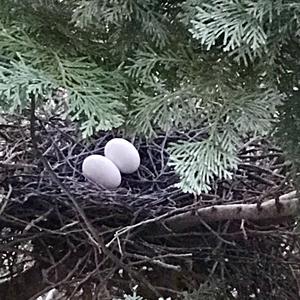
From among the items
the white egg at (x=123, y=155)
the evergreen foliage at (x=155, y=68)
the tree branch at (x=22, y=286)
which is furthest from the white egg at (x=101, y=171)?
the evergreen foliage at (x=155, y=68)

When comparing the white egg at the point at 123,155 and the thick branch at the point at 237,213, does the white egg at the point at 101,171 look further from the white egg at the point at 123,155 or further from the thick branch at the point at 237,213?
the thick branch at the point at 237,213

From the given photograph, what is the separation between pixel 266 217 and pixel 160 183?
0.22 meters


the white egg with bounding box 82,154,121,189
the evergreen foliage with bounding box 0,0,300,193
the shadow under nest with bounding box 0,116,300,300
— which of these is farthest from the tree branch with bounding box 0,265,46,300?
the evergreen foliage with bounding box 0,0,300,193

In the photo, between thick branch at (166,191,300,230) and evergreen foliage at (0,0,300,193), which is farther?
thick branch at (166,191,300,230)

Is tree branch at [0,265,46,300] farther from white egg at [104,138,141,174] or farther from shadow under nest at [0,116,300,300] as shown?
white egg at [104,138,141,174]

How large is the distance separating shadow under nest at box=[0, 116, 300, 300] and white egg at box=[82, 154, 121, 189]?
0.02 m

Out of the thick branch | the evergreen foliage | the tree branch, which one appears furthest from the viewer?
the tree branch

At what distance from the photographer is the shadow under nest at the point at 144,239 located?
663mm

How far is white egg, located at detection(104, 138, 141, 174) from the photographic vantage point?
80 centimetres

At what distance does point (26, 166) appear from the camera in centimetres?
70

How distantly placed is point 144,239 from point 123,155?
146 mm

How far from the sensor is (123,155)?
0.80m

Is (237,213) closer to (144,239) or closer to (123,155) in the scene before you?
(144,239)

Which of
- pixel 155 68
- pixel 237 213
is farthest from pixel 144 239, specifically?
pixel 155 68
